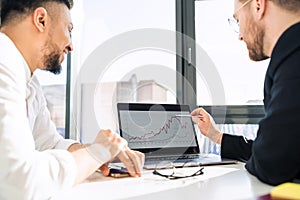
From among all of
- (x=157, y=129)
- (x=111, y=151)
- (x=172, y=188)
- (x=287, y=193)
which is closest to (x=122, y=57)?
(x=157, y=129)

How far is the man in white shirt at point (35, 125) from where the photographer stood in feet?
1.77

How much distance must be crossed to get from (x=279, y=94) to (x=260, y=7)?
336 mm

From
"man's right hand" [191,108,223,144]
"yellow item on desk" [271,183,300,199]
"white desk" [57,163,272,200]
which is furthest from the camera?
"man's right hand" [191,108,223,144]

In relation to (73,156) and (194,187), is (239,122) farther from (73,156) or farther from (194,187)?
(73,156)

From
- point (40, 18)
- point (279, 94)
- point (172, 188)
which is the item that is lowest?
point (172, 188)

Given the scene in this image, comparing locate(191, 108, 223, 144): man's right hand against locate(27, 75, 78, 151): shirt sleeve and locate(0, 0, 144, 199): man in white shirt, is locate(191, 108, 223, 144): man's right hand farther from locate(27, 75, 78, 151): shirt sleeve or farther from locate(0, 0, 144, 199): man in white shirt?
locate(27, 75, 78, 151): shirt sleeve

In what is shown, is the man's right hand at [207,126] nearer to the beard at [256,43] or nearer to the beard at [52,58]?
the beard at [256,43]

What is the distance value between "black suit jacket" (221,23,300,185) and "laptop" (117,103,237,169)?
334 mm

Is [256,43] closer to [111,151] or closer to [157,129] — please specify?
[157,129]

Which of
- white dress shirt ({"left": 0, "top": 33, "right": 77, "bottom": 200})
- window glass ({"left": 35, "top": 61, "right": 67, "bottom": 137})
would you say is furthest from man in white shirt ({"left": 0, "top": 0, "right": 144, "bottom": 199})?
window glass ({"left": 35, "top": 61, "right": 67, "bottom": 137})

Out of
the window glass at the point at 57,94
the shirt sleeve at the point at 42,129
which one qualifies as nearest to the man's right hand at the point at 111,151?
the shirt sleeve at the point at 42,129

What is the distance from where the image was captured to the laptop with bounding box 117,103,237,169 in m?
1.09

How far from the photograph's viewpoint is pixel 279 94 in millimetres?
724

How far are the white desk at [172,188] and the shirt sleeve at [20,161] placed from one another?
6cm
